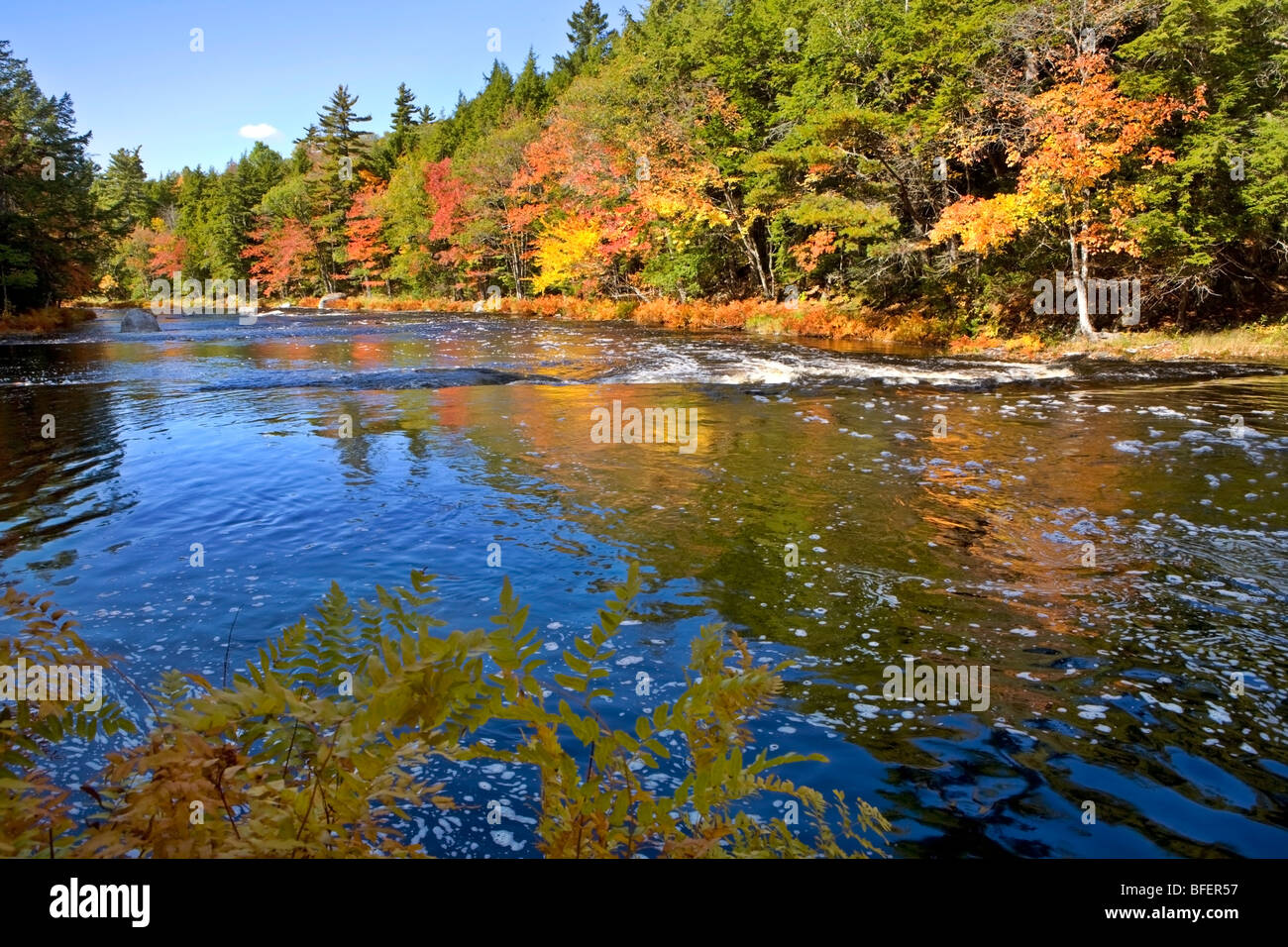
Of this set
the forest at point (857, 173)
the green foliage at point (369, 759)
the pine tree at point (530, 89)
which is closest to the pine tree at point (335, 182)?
the forest at point (857, 173)

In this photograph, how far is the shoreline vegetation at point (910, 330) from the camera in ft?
70.7

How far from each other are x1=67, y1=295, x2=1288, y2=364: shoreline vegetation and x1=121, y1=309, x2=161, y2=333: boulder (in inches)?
181

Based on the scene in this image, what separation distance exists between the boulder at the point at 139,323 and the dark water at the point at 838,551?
19.7 metres

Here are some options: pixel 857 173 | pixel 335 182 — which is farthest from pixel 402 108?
pixel 857 173

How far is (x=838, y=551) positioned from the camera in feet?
24.8

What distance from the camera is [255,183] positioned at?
7600 centimetres

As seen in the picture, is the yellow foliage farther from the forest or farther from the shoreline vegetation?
the shoreline vegetation

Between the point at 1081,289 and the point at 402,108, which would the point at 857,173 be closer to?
the point at 1081,289

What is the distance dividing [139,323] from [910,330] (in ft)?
107

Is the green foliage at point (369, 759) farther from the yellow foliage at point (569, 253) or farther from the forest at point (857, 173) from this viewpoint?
the yellow foliage at point (569, 253)

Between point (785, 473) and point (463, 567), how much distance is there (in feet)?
16.4
